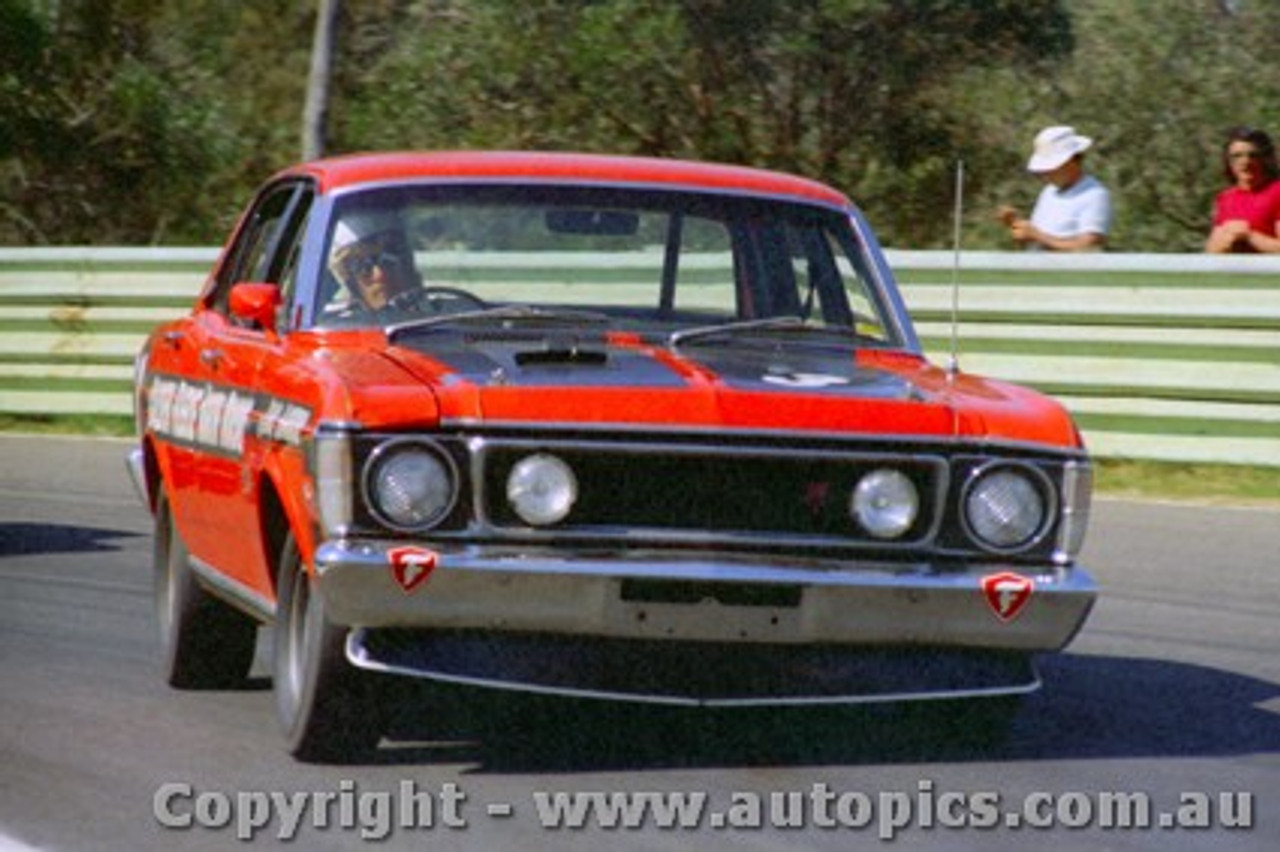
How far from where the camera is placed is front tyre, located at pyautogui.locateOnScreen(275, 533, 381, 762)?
663 cm

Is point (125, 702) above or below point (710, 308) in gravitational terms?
below

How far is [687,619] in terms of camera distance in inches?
258

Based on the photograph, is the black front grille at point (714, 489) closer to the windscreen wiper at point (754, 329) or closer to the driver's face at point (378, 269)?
the windscreen wiper at point (754, 329)

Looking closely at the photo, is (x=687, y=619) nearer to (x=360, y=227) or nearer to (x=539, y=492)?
(x=539, y=492)

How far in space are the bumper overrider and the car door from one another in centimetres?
87

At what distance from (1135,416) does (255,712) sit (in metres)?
7.03

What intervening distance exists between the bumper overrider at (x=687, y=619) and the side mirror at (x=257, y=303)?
1316 mm

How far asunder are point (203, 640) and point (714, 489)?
2066 millimetres

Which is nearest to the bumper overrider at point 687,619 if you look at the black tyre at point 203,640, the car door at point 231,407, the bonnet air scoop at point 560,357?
the bonnet air scoop at point 560,357

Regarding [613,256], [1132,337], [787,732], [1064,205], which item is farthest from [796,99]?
[787,732]

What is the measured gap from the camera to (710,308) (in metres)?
8.16

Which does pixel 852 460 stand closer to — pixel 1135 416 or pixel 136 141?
pixel 1135 416

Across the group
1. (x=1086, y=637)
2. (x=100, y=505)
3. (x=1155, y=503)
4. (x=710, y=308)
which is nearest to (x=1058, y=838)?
(x=710, y=308)

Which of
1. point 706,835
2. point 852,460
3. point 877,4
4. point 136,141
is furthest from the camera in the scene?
point 136,141
